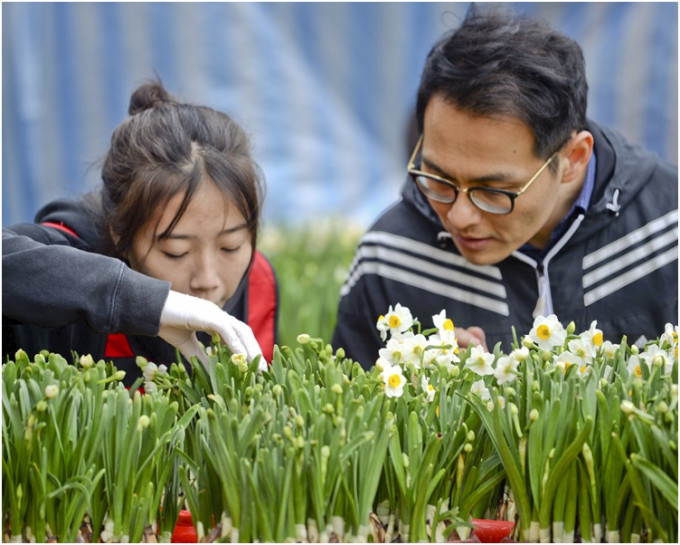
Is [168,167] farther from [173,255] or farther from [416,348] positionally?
[416,348]

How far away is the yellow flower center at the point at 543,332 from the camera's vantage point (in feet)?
5.17

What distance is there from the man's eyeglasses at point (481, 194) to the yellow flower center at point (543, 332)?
703 millimetres

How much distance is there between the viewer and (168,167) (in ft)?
7.02

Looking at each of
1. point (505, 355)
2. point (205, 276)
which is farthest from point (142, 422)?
point (205, 276)

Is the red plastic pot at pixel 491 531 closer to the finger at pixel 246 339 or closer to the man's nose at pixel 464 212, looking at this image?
the finger at pixel 246 339

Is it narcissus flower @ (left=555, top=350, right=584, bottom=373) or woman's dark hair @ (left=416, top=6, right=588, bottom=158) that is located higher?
woman's dark hair @ (left=416, top=6, right=588, bottom=158)

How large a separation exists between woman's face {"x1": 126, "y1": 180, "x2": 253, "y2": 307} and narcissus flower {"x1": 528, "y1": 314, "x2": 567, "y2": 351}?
773 mm

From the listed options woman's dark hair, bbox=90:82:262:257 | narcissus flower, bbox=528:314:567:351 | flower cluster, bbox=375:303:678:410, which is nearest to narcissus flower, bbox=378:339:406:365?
flower cluster, bbox=375:303:678:410

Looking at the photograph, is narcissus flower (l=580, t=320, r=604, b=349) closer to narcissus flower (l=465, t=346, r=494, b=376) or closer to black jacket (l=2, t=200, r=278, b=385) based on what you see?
narcissus flower (l=465, t=346, r=494, b=376)

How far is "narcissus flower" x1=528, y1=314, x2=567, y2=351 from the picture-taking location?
157cm

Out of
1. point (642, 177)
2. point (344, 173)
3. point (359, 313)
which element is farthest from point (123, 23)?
point (642, 177)

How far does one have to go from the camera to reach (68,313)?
68.2 inches

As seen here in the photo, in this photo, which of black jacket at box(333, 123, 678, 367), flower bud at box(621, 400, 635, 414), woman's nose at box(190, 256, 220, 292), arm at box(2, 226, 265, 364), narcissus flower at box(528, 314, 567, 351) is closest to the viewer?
flower bud at box(621, 400, 635, 414)

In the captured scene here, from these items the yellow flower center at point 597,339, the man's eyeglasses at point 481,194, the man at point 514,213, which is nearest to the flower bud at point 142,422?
the yellow flower center at point 597,339
